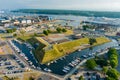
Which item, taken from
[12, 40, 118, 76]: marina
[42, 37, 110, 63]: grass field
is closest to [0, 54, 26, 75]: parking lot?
[12, 40, 118, 76]: marina

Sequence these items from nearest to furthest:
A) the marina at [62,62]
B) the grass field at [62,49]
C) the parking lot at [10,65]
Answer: the parking lot at [10,65]
the marina at [62,62]
the grass field at [62,49]

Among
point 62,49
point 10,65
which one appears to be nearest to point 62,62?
point 62,49

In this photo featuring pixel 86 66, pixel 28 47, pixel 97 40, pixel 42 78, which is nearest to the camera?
pixel 42 78

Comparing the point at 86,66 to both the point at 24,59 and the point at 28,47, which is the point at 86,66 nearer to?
the point at 24,59

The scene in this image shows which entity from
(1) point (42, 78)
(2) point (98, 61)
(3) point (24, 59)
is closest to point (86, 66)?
(2) point (98, 61)

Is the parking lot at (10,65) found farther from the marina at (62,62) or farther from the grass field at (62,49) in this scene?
the grass field at (62,49)

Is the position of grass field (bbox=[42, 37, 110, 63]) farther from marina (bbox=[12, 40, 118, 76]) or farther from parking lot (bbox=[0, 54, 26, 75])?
parking lot (bbox=[0, 54, 26, 75])

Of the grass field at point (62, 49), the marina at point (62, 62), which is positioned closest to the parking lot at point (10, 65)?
the marina at point (62, 62)

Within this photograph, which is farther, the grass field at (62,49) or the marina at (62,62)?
the grass field at (62,49)
